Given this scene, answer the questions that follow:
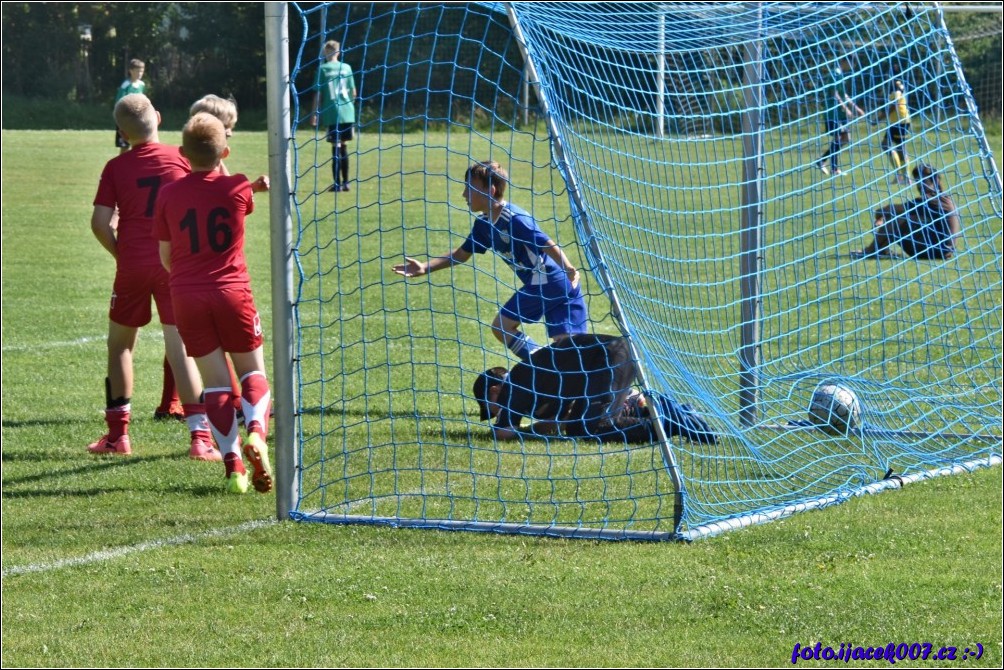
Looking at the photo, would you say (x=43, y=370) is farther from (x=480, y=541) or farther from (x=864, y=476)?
(x=864, y=476)

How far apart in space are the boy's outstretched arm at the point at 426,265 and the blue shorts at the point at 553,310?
1.29 ft

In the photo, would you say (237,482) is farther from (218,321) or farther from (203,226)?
(203,226)

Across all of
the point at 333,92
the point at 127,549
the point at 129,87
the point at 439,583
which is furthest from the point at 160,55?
the point at 439,583

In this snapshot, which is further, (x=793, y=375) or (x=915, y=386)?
(x=915, y=386)

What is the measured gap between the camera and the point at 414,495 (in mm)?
6105

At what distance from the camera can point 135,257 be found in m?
6.80

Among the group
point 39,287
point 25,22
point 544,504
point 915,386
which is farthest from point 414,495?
point 25,22

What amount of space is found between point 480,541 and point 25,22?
11055 mm

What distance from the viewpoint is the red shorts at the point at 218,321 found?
19.4 ft

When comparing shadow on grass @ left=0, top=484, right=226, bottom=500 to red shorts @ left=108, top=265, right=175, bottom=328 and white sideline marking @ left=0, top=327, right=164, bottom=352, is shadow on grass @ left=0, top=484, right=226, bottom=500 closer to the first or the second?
red shorts @ left=108, top=265, right=175, bottom=328

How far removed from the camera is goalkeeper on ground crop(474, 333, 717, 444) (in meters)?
6.67

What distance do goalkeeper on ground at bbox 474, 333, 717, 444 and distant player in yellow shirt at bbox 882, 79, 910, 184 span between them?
254cm

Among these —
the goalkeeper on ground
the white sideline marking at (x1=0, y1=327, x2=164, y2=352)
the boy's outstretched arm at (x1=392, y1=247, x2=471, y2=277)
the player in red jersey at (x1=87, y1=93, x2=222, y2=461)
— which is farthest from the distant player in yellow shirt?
the white sideline marking at (x1=0, y1=327, x2=164, y2=352)

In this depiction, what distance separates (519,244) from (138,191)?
77.9 inches
